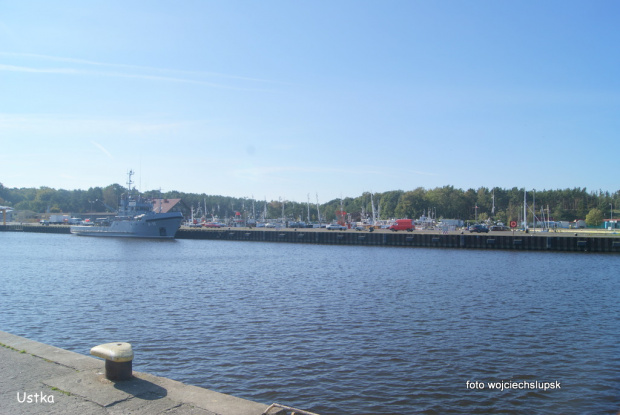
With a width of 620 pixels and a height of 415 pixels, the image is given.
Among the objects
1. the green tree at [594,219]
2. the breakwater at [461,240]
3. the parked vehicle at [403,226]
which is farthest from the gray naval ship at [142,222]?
the green tree at [594,219]

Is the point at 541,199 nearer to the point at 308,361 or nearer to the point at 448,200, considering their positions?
the point at 448,200

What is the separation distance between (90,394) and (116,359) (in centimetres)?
78

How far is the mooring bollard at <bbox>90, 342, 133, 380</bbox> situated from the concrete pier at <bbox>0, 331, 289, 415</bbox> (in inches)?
6.7

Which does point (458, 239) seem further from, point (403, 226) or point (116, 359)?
point (116, 359)

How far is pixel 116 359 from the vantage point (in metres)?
9.21

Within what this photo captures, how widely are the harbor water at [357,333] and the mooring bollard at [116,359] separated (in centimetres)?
394

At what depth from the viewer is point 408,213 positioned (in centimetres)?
15662

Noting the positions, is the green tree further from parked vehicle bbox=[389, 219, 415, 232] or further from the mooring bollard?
the mooring bollard

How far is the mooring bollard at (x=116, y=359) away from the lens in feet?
30.4

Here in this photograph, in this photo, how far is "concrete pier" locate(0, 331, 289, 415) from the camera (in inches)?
319

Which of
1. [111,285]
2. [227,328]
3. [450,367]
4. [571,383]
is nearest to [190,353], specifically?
[227,328]

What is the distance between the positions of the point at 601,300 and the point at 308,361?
68.1ft

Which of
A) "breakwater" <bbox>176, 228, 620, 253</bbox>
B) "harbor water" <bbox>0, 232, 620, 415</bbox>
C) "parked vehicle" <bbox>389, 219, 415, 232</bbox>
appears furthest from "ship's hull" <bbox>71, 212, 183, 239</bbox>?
"harbor water" <bbox>0, 232, 620, 415</bbox>

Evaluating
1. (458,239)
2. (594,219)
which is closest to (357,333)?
(458,239)
